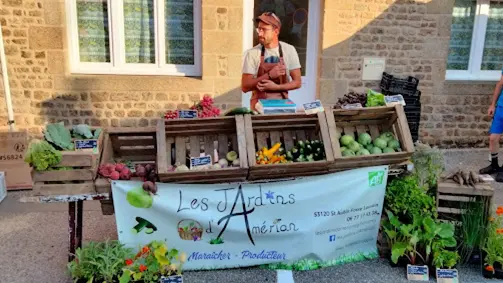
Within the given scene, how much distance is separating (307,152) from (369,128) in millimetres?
752

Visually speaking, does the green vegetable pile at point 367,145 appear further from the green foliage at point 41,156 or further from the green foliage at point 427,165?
the green foliage at point 41,156

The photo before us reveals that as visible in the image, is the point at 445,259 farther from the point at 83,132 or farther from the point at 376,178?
the point at 83,132

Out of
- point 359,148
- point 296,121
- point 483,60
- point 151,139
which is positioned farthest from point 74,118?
point 483,60

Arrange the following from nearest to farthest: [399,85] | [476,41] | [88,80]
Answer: [88,80] < [399,85] < [476,41]

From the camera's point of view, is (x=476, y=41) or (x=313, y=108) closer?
(x=313, y=108)

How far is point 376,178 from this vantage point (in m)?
3.88

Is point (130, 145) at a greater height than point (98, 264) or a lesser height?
greater

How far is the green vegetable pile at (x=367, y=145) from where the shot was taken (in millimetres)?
3830

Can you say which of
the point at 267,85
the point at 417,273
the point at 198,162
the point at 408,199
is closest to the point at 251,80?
the point at 267,85

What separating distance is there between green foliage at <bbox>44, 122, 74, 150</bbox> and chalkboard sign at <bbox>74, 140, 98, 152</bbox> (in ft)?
0.18

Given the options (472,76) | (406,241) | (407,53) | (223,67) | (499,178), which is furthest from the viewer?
(472,76)

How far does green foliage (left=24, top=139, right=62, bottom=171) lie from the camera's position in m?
3.31

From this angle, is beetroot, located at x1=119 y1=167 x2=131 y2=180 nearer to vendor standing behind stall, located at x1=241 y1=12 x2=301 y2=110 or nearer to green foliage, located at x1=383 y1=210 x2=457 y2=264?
vendor standing behind stall, located at x1=241 y1=12 x2=301 y2=110

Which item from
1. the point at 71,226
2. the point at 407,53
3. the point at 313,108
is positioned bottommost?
the point at 71,226
